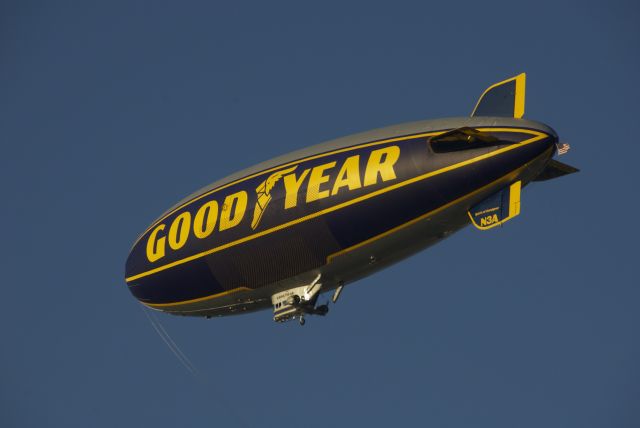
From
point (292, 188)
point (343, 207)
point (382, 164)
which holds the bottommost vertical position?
point (343, 207)

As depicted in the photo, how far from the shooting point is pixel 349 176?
36531 millimetres

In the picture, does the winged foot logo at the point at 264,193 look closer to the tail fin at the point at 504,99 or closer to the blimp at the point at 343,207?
the blimp at the point at 343,207

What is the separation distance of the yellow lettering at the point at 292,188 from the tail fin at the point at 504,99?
17.0 ft

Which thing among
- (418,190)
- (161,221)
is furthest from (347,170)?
(161,221)

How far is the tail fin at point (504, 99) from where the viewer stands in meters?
37.2

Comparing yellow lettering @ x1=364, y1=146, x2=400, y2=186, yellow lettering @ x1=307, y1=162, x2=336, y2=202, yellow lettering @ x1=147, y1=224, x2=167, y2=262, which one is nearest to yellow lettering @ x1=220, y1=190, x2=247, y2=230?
yellow lettering @ x1=307, y1=162, x2=336, y2=202

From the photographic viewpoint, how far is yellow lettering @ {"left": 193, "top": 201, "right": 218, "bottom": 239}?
3941cm

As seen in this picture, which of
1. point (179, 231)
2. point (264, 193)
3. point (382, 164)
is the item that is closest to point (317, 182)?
point (264, 193)

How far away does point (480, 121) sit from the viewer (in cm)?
3588

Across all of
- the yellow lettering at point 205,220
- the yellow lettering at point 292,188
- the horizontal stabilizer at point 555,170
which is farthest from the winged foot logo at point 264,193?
the horizontal stabilizer at point 555,170

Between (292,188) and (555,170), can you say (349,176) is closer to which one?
(292,188)

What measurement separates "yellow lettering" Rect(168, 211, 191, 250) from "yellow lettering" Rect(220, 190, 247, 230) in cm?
169

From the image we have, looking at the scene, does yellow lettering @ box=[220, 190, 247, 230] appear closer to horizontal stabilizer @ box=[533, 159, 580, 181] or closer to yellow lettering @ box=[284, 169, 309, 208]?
yellow lettering @ box=[284, 169, 309, 208]

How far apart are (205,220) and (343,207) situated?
5.20 meters
